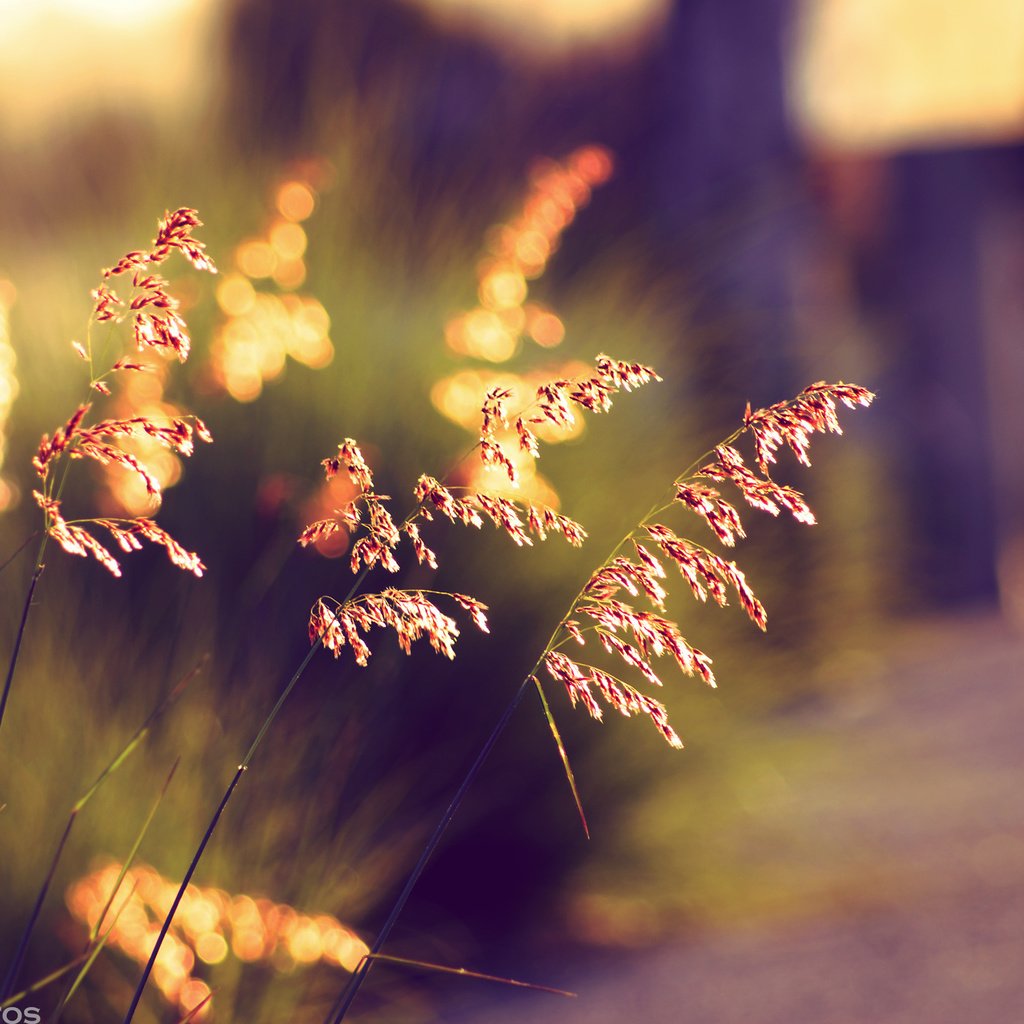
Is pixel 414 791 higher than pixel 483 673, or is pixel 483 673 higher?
pixel 483 673

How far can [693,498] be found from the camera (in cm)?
135

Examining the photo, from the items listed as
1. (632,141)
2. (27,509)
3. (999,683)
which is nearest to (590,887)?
(27,509)

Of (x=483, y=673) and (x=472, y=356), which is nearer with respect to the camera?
(x=483, y=673)

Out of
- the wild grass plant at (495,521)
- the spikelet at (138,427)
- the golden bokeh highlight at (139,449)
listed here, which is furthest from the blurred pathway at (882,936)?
the spikelet at (138,427)

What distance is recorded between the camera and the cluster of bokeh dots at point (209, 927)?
8.45ft

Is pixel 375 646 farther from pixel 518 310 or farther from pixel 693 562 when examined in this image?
pixel 693 562

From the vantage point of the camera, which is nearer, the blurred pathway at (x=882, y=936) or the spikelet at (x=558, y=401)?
the spikelet at (x=558, y=401)

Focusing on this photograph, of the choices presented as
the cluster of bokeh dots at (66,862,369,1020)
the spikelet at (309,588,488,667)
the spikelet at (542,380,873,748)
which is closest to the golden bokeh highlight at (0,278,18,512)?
the cluster of bokeh dots at (66,862,369,1020)

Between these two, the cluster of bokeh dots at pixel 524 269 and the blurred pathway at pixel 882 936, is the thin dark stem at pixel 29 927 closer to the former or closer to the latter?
the blurred pathway at pixel 882 936

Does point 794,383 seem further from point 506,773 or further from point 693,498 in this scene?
point 693,498

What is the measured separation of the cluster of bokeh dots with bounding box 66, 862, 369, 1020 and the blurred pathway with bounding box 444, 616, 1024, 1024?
0.71 metres

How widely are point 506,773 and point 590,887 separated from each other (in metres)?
0.40

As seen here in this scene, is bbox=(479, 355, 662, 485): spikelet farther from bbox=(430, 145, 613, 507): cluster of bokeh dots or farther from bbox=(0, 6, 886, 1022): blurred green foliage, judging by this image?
bbox=(430, 145, 613, 507): cluster of bokeh dots

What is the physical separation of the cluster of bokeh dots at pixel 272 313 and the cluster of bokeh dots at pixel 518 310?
0.36m
